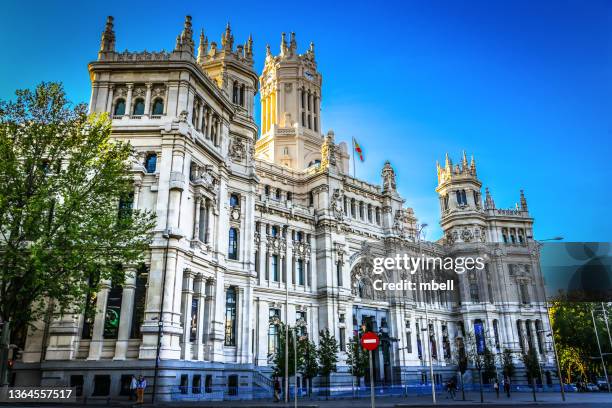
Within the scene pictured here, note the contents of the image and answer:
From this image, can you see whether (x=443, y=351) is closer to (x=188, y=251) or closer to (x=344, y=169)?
(x=344, y=169)

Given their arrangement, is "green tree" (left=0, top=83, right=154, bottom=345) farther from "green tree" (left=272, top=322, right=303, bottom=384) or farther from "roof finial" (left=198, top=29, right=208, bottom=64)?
"roof finial" (left=198, top=29, right=208, bottom=64)

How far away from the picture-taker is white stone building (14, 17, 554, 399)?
33.4 m

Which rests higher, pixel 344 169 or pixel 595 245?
pixel 344 169

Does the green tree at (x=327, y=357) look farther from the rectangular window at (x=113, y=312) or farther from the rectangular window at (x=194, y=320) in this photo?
the rectangular window at (x=113, y=312)

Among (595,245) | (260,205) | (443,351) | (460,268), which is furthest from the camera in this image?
(460,268)

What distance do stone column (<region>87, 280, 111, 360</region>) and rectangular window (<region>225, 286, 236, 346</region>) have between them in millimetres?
11765

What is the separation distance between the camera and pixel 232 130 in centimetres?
4928

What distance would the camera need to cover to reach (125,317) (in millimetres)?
33312

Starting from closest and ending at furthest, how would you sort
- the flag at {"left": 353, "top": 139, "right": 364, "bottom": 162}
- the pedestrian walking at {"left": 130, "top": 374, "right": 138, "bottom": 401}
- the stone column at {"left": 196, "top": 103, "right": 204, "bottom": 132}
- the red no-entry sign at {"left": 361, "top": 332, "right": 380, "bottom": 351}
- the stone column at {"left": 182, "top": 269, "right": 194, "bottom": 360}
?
the red no-entry sign at {"left": 361, "top": 332, "right": 380, "bottom": 351} → the pedestrian walking at {"left": 130, "top": 374, "right": 138, "bottom": 401} → the stone column at {"left": 182, "top": 269, "right": 194, "bottom": 360} → the stone column at {"left": 196, "top": 103, "right": 204, "bottom": 132} → the flag at {"left": 353, "top": 139, "right": 364, "bottom": 162}

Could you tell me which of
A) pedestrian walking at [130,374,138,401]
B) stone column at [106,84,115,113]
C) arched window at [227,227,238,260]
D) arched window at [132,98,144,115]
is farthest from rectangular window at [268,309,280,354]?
stone column at [106,84,115,113]

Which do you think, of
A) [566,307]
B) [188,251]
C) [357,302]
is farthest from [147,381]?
[566,307]

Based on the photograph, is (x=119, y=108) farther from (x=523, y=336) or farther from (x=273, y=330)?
(x=523, y=336)

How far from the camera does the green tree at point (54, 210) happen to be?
24.2 meters

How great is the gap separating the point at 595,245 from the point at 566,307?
6891 centimetres
